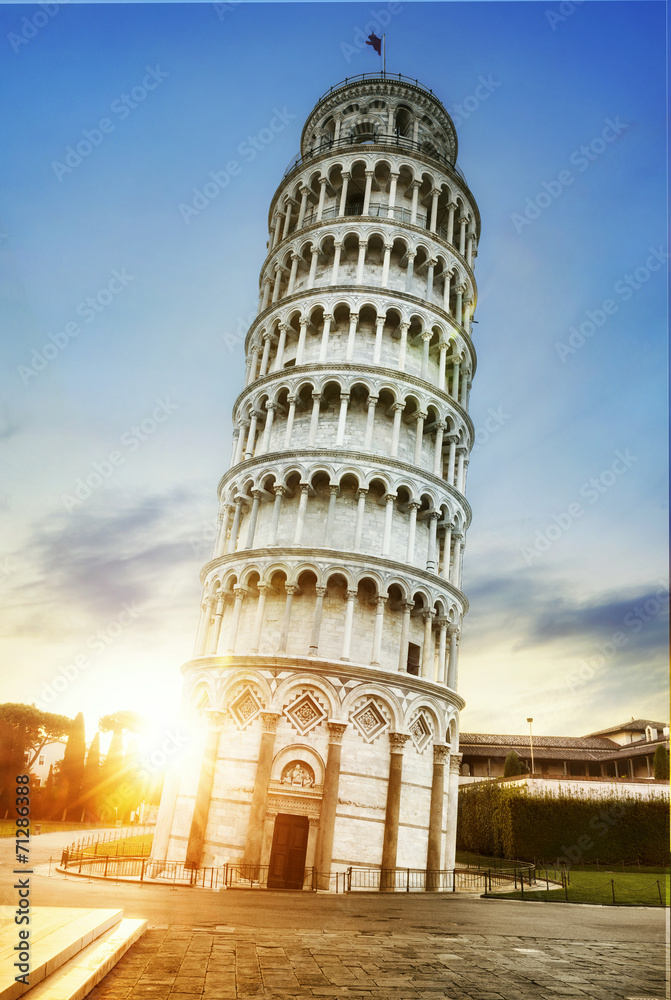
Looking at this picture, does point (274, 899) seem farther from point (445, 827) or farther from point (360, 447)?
point (360, 447)

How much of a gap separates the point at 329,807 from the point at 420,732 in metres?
5.13

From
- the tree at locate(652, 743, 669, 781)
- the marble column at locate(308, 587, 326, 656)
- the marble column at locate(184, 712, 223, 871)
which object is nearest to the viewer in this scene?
the marble column at locate(184, 712, 223, 871)

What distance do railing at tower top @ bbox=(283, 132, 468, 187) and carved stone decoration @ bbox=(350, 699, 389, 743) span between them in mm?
28106

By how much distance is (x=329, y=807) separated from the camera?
23531 millimetres

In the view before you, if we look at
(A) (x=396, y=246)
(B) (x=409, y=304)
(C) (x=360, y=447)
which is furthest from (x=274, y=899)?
(A) (x=396, y=246)

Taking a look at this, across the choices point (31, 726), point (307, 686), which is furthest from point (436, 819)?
point (31, 726)

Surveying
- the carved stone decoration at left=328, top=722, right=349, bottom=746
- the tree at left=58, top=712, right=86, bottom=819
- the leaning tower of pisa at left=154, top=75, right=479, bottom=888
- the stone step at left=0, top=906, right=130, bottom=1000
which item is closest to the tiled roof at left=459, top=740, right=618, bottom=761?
the leaning tower of pisa at left=154, top=75, right=479, bottom=888

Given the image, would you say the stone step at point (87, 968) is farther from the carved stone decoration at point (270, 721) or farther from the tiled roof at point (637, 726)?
the tiled roof at point (637, 726)

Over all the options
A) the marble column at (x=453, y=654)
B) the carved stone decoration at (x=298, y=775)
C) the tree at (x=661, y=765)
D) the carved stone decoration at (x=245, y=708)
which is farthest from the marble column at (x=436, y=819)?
the tree at (x=661, y=765)

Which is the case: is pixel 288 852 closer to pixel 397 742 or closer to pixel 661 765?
pixel 397 742

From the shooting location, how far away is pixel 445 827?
27203 millimetres

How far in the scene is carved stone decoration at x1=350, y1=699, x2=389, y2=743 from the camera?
2523 cm

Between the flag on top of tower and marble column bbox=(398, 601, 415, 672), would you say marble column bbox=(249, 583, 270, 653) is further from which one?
the flag on top of tower

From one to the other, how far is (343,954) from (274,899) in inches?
Answer: 386
